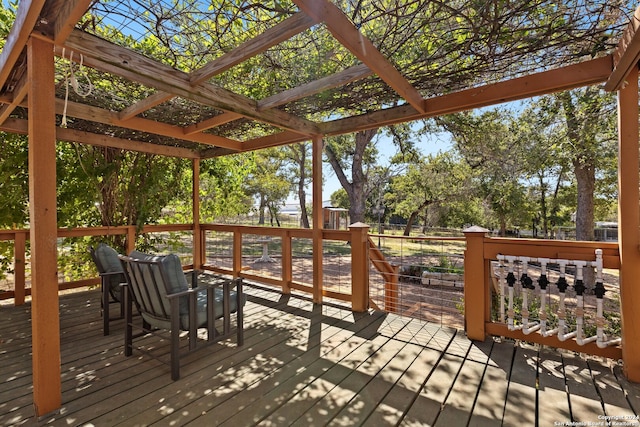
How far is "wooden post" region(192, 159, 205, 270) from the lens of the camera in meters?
5.51

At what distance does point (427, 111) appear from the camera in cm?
300

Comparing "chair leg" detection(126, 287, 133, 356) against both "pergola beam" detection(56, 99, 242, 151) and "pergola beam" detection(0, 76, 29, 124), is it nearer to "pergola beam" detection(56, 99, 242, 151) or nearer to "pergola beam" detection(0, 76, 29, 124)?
"pergola beam" detection(0, 76, 29, 124)

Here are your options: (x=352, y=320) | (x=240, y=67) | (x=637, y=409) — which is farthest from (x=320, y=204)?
(x=637, y=409)

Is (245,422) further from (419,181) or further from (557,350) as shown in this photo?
(419,181)

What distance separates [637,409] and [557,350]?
30.5 inches

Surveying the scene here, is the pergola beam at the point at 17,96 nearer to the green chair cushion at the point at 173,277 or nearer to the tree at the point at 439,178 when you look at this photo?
the green chair cushion at the point at 173,277

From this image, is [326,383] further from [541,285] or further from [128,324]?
[541,285]

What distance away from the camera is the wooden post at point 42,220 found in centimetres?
176

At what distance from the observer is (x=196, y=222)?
18.1 feet

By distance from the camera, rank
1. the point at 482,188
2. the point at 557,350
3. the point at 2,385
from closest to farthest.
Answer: the point at 2,385 → the point at 557,350 → the point at 482,188

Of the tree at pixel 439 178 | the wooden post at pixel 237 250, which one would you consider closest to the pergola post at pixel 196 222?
the wooden post at pixel 237 250

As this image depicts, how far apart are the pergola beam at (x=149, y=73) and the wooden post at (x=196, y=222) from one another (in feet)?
9.55

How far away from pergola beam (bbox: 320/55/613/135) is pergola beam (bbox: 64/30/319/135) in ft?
4.01

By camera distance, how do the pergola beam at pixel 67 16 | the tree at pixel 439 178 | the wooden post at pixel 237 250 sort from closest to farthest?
the pergola beam at pixel 67 16 → the wooden post at pixel 237 250 → the tree at pixel 439 178
